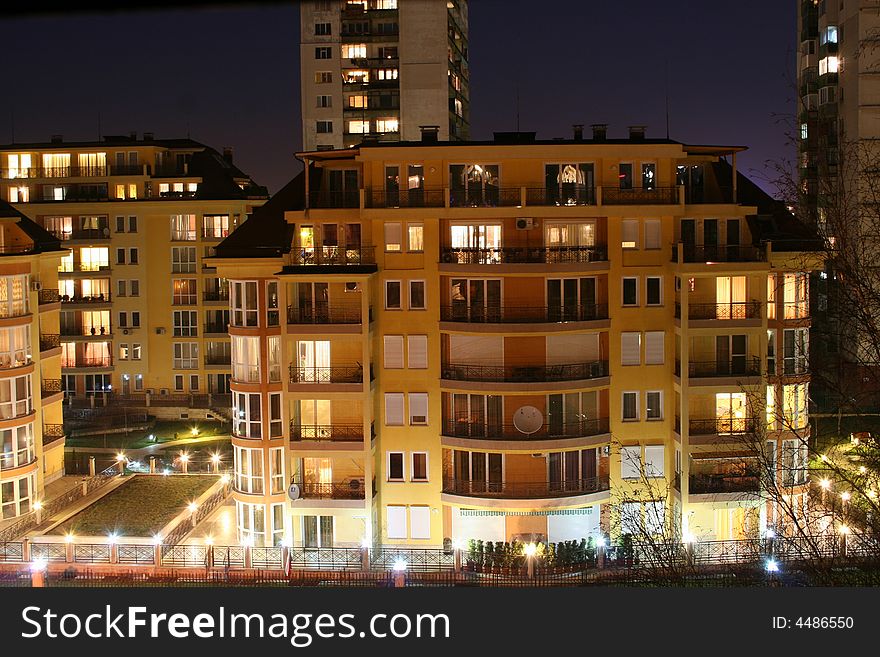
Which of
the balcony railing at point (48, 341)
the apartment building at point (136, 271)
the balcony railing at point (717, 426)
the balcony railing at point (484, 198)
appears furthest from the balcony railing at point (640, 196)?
the apartment building at point (136, 271)

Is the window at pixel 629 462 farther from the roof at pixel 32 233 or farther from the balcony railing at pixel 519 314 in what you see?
the roof at pixel 32 233

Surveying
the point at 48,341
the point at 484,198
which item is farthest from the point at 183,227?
the point at 484,198

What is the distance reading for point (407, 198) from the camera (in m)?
31.2

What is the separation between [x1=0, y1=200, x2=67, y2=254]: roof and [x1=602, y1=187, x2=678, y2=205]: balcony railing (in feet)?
64.6

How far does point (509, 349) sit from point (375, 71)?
44100 mm

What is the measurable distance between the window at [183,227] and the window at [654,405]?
32.9 metres

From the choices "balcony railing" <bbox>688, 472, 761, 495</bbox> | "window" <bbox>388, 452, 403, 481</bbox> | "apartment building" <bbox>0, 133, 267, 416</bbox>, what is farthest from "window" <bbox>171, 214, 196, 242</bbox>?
"balcony railing" <bbox>688, 472, 761, 495</bbox>

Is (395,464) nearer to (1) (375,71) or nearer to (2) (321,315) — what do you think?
(2) (321,315)

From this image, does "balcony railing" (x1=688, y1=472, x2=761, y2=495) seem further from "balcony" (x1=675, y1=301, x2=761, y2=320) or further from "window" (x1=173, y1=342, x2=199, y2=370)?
"window" (x1=173, y1=342, x2=199, y2=370)

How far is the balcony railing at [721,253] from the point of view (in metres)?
31.1

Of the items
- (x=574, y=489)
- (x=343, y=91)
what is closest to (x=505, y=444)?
(x=574, y=489)

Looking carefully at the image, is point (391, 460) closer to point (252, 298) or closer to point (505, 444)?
point (505, 444)

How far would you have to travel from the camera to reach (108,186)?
5884 centimetres

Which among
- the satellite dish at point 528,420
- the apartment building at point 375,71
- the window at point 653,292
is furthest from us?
the apartment building at point 375,71
